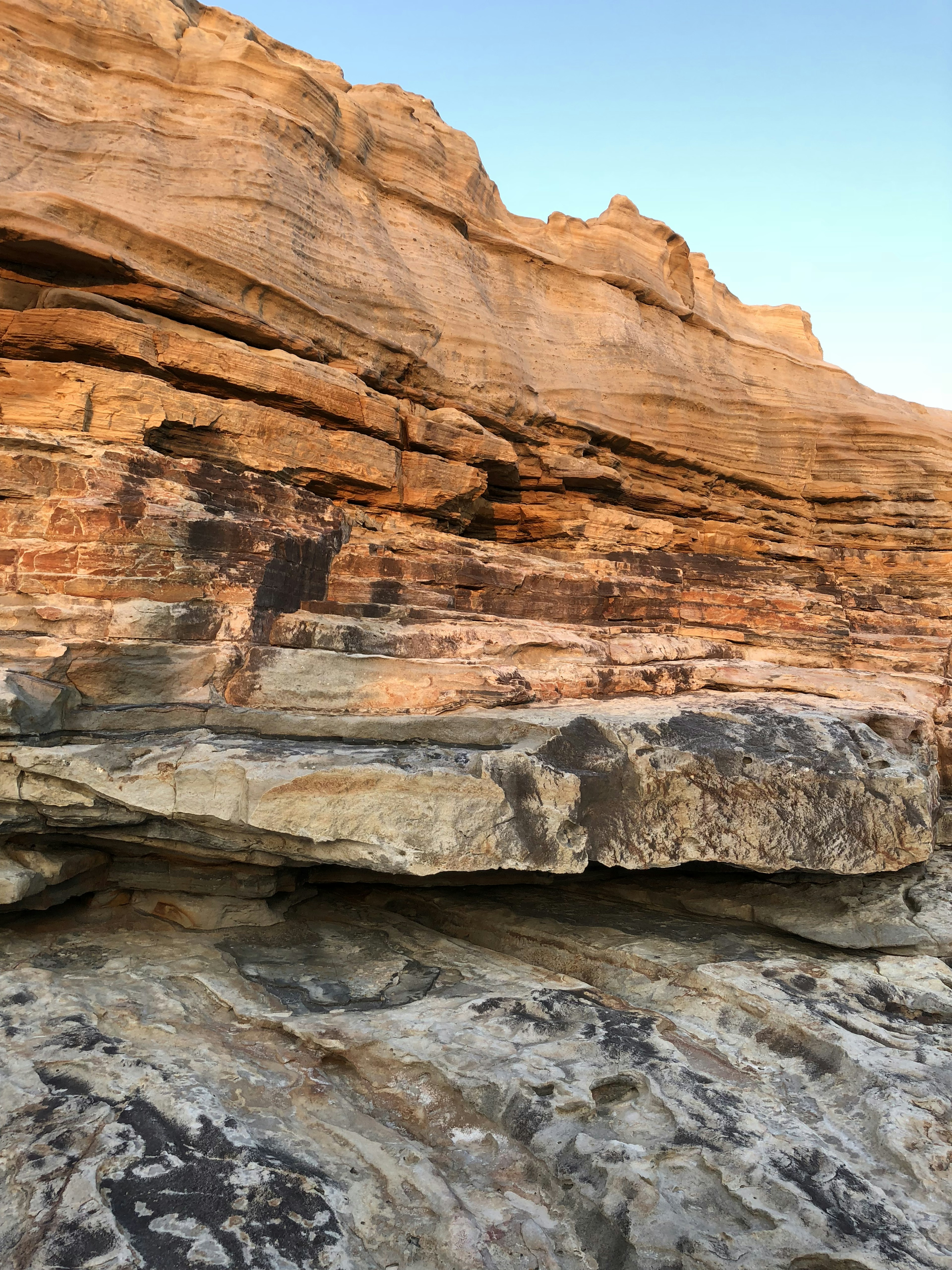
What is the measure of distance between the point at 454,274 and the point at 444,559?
5.55 meters

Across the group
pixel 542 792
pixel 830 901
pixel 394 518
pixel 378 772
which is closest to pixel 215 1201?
pixel 378 772

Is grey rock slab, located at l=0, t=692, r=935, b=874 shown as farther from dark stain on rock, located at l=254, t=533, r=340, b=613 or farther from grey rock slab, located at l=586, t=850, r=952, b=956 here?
→ dark stain on rock, located at l=254, t=533, r=340, b=613

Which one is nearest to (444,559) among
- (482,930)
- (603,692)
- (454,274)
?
(603,692)

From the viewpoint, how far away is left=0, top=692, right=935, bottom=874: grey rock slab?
17.4ft

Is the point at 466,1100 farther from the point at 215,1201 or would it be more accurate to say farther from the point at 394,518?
the point at 394,518

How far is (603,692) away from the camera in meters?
7.56

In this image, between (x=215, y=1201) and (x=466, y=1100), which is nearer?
(x=215, y=1201)

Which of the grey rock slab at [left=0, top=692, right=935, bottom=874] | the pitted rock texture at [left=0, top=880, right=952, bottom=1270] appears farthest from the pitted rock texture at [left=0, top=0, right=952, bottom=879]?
the pitted rock texture at [left=0, top=880, right=952, bottom=1270]

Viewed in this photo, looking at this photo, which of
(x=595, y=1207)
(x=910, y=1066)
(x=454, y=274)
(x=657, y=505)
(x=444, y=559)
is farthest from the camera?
(x=657, y=505)

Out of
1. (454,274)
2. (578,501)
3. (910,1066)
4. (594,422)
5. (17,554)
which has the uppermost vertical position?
(454,274)

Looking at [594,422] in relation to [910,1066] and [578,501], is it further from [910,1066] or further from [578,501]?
[910,1066]

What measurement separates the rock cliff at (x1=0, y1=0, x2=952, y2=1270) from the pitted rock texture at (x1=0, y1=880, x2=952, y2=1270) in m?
0.02

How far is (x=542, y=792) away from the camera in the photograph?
5605mm

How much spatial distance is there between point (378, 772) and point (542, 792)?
1.19 metres
